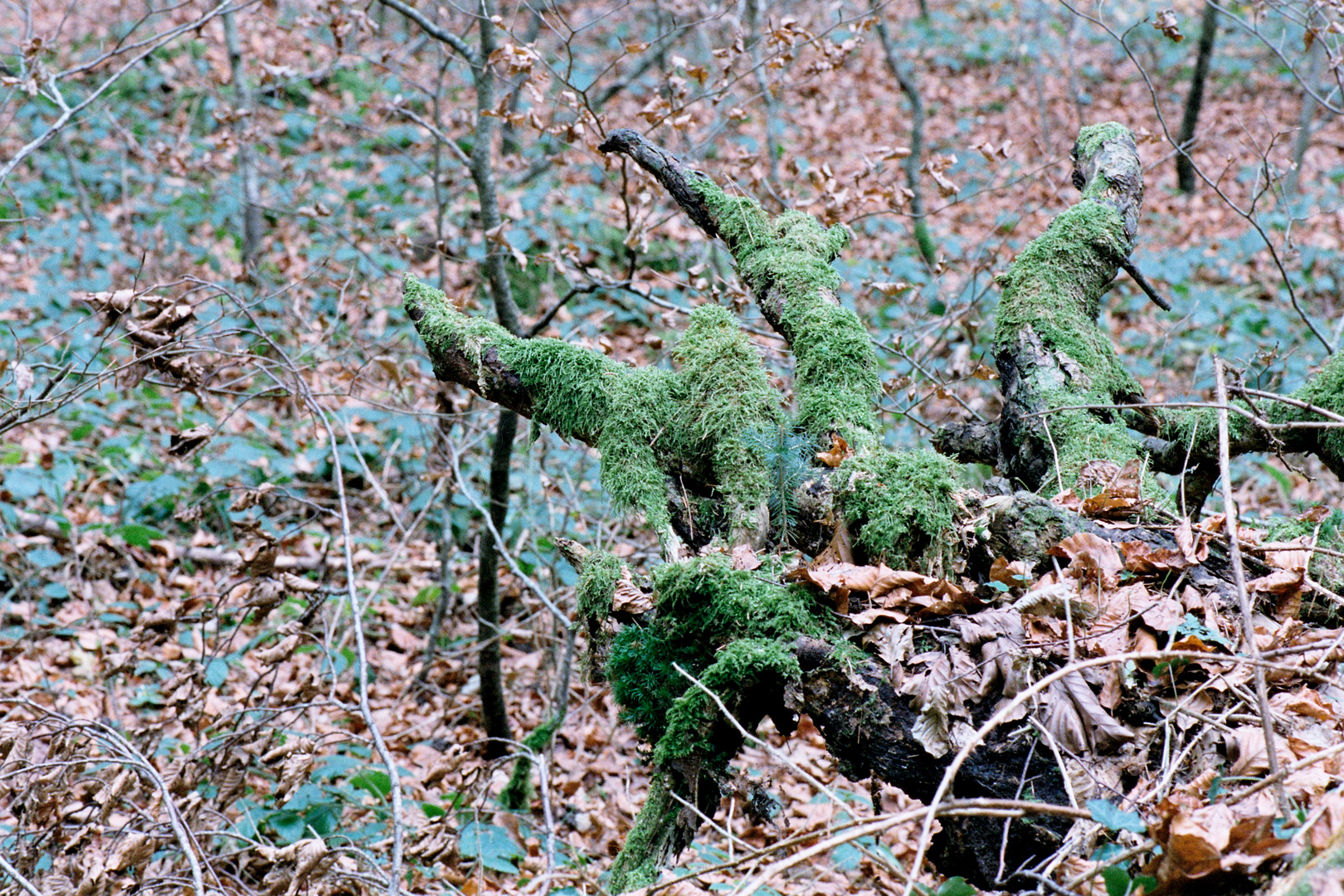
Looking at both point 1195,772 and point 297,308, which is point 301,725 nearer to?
point 297,308

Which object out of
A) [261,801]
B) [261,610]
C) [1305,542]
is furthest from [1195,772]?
[261,801]

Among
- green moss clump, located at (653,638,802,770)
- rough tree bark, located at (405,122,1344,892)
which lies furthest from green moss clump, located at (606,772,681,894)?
green moss clump, located at (653,638,802,770)

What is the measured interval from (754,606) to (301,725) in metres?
3.85

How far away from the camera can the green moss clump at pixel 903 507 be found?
7.51 ft

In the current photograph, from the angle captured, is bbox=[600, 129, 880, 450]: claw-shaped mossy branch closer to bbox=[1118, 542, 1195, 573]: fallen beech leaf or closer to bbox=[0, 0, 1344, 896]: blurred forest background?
bbox=[1118, 542, 1195, 573]: fallen beech leaf

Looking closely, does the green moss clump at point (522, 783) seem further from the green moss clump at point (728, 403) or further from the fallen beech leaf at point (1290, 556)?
the fallen beech leaf at point (1290, 556)

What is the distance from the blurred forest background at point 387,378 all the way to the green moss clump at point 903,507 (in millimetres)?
624

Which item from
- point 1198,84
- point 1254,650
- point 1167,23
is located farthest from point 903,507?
point 1198,84

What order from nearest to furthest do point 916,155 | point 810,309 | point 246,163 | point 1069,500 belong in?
point 1069,500 → point 810,309 → point 246,163 → point 916,155

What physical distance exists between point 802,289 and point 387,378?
15.0 feet

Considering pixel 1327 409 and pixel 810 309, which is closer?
pixel 1327 409

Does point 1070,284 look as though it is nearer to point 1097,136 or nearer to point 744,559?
point 1097,136

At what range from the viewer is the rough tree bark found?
1.97 metres

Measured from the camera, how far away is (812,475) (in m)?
2.55
